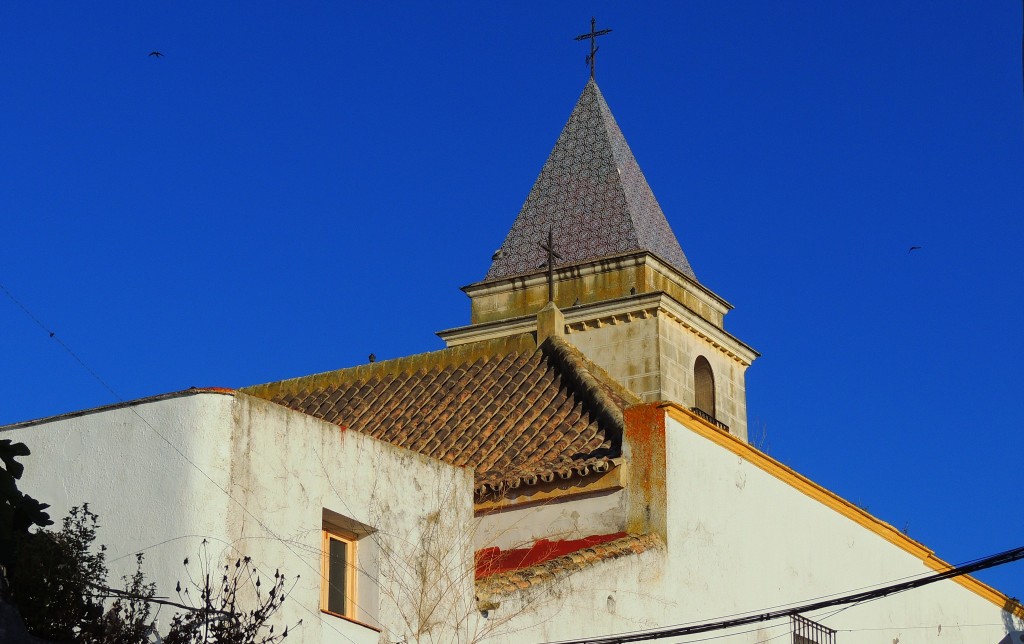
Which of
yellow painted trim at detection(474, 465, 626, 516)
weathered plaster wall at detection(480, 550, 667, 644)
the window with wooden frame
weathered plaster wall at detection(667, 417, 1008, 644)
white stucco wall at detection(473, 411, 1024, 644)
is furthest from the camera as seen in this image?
yellow painted trim at detection(474, 465, 626, 516)

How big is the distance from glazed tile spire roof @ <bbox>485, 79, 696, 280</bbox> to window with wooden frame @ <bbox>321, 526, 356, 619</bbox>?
3002 centimetres

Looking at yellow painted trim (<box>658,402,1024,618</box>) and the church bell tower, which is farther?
the church bell tower

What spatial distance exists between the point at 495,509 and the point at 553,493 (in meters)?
0.68

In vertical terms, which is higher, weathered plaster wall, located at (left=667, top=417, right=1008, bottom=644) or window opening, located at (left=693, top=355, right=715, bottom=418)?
window opening, located at (left=693, top=355, right=715, bottom=418)

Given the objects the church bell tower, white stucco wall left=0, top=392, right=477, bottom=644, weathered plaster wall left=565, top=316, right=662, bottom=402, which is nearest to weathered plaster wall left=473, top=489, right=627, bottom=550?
white stucco wall left=0, top=392, right=477, bottom=644

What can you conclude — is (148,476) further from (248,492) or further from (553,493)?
(553,493)

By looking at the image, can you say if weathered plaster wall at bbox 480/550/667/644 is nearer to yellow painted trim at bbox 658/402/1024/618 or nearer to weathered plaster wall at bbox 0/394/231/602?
yellow painted trim at bbox 658/402/1024/618

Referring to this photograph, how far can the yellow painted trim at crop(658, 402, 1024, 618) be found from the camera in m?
19.7

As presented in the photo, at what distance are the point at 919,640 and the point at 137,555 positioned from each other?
14455mm

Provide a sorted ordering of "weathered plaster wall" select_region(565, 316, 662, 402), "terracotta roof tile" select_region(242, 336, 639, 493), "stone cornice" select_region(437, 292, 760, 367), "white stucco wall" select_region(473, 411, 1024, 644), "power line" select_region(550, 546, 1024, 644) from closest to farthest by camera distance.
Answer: "power line" select_region(550, 546, 1024, 644), "white stucco wall" select_region(473, 411, 1024, 644), "terracotta roof tile" select_region(242, 336, 639, 493), "weathered plaster wall" select_region(565, 316, 662, 402), "stone cornice" select_region(437, 292, 760, 367)

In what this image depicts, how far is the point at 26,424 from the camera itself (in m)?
14.3

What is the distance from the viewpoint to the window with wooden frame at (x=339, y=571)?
14664mm

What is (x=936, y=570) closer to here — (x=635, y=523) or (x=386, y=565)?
(x=635, y=523)

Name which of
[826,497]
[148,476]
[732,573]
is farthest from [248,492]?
[826,497]
